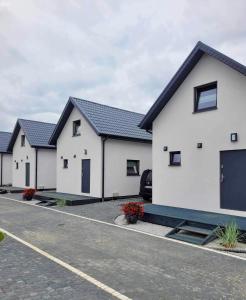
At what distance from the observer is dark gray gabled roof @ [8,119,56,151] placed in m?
22.3

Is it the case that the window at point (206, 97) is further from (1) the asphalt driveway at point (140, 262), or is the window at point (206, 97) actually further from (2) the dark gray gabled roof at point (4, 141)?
(2) the dark gray gabled roof at point (4, 141)

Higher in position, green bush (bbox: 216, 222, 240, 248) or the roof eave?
the roof eave

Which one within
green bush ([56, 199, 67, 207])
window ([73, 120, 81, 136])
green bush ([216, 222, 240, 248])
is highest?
window ([73, 120, 81, 136])

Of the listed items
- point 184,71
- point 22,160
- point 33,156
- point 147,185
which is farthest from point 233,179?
point 22,160

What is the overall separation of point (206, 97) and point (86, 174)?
27.9 feet

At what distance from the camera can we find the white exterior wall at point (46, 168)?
22.3 m

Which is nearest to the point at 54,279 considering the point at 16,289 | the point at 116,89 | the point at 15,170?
the point at 16,289

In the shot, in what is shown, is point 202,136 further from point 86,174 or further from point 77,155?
point 77,155

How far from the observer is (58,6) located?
31.9 ft

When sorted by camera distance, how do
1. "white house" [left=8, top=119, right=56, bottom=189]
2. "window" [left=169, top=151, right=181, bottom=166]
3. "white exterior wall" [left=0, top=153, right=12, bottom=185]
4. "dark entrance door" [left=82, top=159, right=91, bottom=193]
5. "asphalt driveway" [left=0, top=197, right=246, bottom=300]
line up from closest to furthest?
"asphalt driveway" [left=0, top=197, right=246, bottom=300], "window" [left=169, top=151, right=181, bottom=166], "dark entrance door" [left=82, top=159, right=91, bottom=193], "white house" [left=8, top=119, right=56, bottom=189], "white exterior wall" [left=0, top=153, right=12, bottom=185]

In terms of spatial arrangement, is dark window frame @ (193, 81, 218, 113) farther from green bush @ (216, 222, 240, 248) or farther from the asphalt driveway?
the asphalt driveway

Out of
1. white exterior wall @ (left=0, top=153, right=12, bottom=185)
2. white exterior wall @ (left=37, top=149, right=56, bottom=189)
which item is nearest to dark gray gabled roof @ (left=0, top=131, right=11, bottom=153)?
white exterior wall @ (left=0, top=153, right=12, bottom=185)

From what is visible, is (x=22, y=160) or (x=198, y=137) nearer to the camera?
(x=198, y=137)

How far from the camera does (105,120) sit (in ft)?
56.6
